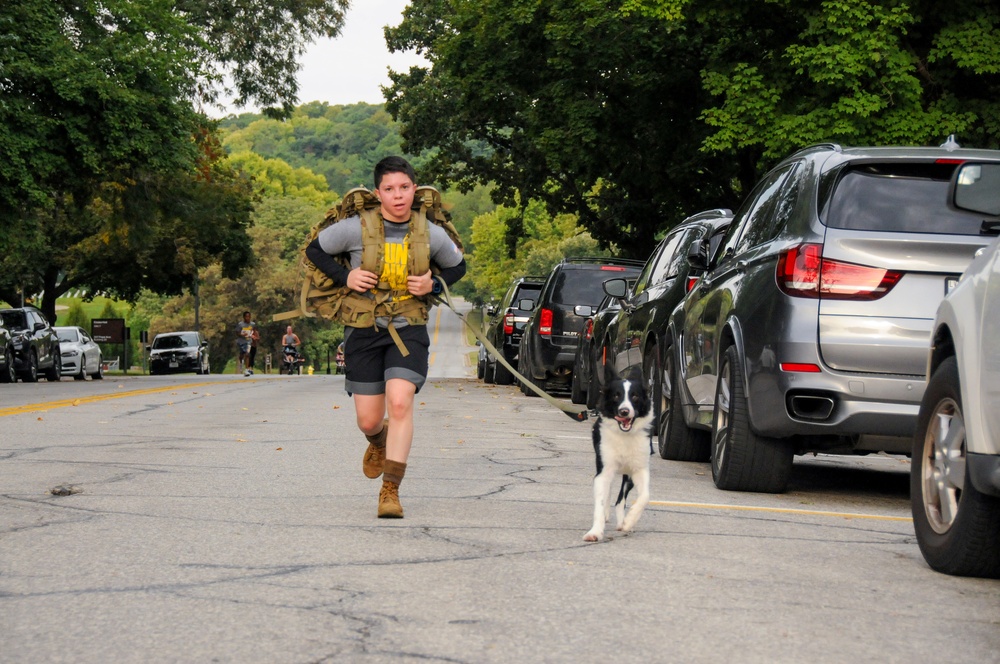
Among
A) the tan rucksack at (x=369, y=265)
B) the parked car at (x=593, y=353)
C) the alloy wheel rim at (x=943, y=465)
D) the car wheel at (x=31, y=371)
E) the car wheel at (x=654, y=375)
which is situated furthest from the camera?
the car wheel at (x=31, y=371)

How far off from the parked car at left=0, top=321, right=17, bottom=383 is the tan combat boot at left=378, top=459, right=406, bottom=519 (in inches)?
1021

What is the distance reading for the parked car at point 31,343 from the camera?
34534mm

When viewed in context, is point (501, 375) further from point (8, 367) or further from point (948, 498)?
point (948, 498)

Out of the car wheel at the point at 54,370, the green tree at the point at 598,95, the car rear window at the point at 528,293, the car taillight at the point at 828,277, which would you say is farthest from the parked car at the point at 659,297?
the car wheel at the point at 54,370

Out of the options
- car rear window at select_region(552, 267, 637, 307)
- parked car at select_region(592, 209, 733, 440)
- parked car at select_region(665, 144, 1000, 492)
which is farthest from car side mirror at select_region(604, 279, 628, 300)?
car rear window at select_region(552, 267, 637, 307)

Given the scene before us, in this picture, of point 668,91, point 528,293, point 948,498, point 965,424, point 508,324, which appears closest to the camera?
point 965,424

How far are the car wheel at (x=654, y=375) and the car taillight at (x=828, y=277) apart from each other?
3478 millimetres

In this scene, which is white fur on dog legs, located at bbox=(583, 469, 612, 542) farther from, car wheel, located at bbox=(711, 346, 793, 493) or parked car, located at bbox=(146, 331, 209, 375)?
parked car, located at bbox=(146, 331, 209, 375)

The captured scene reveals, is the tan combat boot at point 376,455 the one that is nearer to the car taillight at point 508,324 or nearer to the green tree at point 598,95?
the car taillight at point 508,324

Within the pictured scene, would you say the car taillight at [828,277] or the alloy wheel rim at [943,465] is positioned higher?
the car taillight at [828,277]

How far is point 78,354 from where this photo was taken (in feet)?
137

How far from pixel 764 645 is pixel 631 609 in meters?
0.63

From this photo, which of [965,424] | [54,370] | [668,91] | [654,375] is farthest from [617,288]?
[54,370]

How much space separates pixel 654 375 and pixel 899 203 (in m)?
4.24
